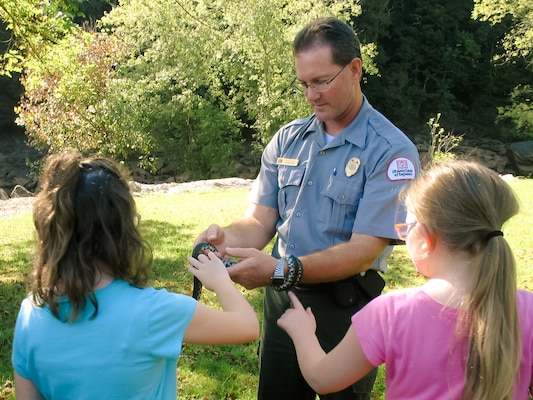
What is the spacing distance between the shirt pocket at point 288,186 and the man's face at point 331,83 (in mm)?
297

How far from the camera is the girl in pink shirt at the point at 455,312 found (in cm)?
190

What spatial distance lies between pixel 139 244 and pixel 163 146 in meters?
24.2

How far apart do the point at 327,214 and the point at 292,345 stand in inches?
26.6

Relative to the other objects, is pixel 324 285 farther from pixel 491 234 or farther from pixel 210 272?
pixel 491 234

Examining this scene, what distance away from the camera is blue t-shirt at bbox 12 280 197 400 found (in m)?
1.94

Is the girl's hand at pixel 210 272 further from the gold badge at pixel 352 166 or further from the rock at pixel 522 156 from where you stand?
the rock at pixel 522 156

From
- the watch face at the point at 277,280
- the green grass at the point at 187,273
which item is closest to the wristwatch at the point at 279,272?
the watch face at the point at 277,280

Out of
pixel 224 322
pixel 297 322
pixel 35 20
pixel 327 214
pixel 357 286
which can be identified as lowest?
pixel 357 286

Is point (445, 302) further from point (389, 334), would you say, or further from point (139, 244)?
point (139, 244)

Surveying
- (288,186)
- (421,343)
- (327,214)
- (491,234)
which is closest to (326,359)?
(421,343)

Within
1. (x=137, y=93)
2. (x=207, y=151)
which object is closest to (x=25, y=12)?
(x=137, y=93)

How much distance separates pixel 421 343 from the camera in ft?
6.49

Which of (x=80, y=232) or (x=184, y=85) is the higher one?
(x=80, y=232)

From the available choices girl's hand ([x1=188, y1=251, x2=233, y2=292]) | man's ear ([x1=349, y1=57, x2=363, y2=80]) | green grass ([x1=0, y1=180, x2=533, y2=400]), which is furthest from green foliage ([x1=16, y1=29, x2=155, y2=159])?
girl's hand ([x1=188, y1=251, x2=233, y2=292])
